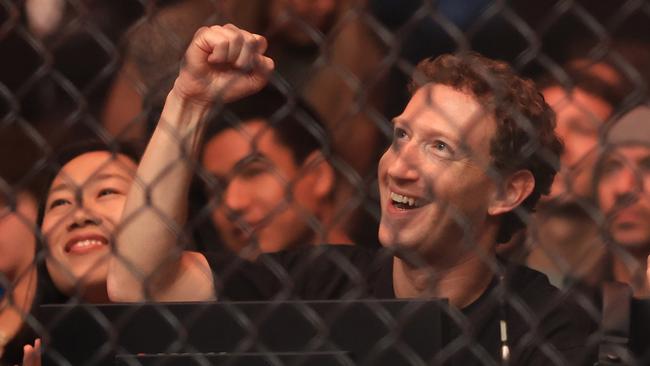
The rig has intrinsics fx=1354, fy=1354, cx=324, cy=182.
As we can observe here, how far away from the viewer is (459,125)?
1.82 meters

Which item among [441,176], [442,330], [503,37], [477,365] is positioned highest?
[503,37]

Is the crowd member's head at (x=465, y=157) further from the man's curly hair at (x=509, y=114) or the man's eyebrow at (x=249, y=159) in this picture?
the man's eyebrow at (x=249, y=159)

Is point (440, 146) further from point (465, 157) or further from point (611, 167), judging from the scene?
point (611, 167)

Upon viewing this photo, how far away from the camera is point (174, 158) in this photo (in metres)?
1.95

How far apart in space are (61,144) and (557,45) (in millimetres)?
878

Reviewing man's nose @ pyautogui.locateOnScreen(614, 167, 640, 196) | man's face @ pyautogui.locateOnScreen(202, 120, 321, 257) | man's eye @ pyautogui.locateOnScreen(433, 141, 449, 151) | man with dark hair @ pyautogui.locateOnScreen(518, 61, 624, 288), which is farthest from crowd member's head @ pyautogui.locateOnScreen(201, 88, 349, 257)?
man's nose @ pyautogui.locateOnScreen(614, 167, 640, 196)

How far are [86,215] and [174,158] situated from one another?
0.33 meters

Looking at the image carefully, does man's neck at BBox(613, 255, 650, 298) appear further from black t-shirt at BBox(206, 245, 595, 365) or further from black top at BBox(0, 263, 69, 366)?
black top at BBox(0, 263, 69, 366)

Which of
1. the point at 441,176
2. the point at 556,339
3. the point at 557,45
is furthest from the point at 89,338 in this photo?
the point at 557,45

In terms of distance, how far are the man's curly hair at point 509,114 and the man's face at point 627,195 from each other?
2.9 inches

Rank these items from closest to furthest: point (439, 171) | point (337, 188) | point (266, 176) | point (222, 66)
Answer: point (439, 171)
point (222, 66)
point (337, 188)
point (266, 176)

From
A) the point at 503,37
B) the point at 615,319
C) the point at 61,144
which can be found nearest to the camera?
the point at 615,319

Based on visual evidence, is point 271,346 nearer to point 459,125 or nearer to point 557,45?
point 459,125

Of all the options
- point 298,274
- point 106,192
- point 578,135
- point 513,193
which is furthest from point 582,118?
point 106,192
